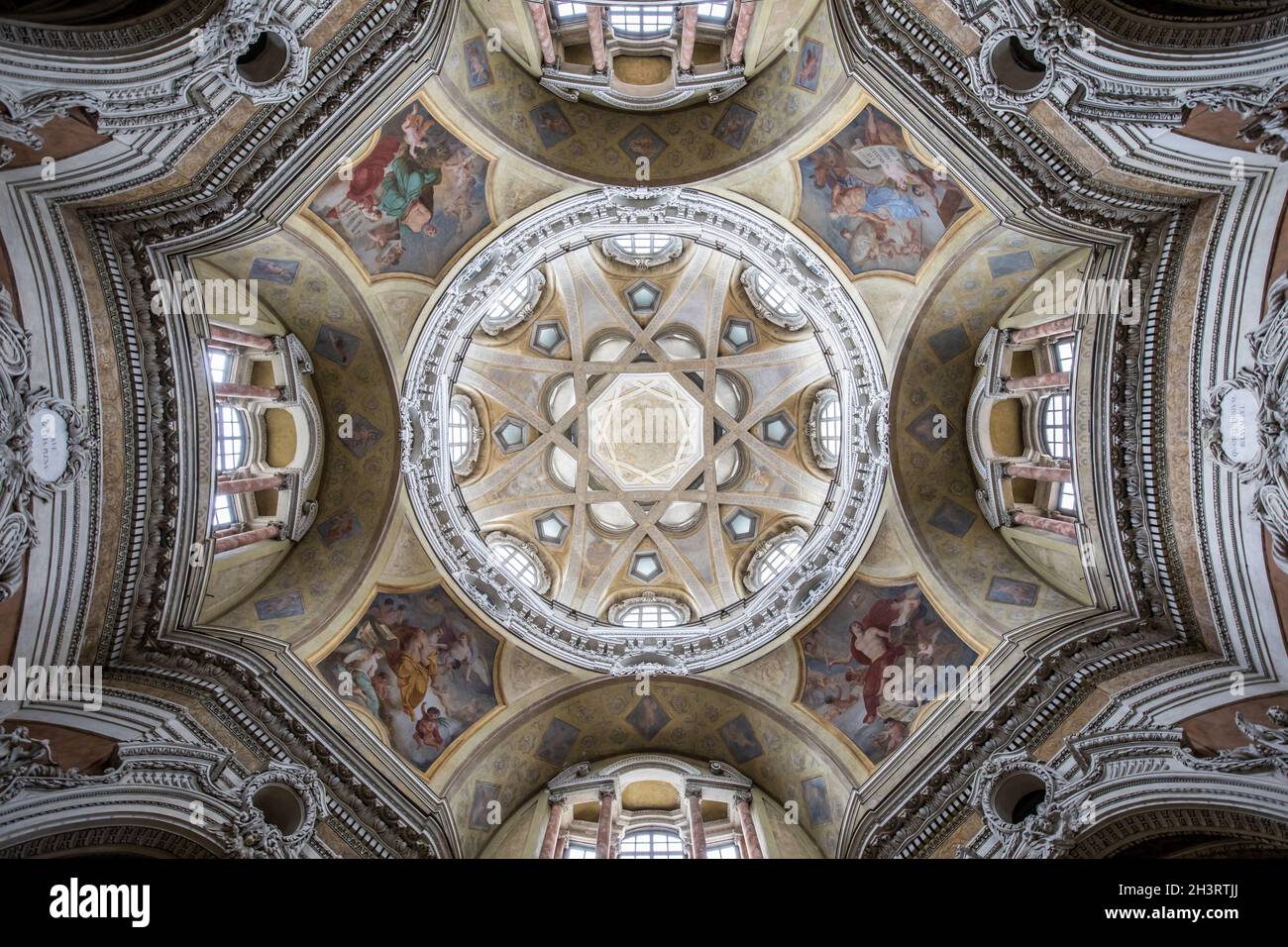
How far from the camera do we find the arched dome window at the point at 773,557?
2716 centimetres

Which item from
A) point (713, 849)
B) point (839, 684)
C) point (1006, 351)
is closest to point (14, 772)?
point (713, 849)

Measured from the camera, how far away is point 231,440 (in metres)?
19.0

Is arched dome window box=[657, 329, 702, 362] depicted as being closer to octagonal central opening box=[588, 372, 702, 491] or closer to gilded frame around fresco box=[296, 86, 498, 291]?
octagonal central opening box=[588, 372, 702, 491]

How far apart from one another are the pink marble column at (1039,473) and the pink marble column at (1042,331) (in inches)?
106

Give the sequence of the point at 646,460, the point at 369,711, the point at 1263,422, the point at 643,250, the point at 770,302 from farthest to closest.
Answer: the point at 646,460, the point at 643,250, the point at 770,302, the point at 369,711, the point at 1263,422

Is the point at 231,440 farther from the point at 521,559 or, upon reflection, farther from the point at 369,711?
the point at 521,559

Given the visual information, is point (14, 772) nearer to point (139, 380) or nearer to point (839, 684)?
point (139, 380)

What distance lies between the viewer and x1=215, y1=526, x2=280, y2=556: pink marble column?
1785 cm

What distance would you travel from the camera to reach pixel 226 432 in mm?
18875

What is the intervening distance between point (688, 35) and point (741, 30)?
111 cm

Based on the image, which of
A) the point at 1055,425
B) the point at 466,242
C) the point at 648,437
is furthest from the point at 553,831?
the point at 1055,425

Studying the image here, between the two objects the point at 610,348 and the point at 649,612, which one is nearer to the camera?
the point at 649,612

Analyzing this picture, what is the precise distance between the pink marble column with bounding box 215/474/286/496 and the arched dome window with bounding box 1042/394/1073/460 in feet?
56.4

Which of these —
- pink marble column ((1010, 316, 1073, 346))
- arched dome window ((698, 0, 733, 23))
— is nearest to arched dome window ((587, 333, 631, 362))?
arched dome window ((698, 0, 733, 23))
